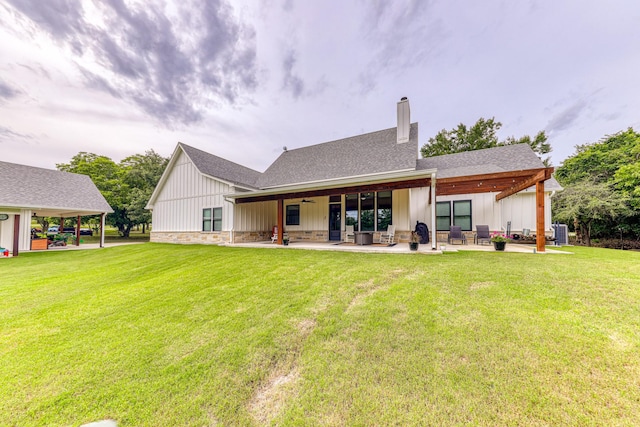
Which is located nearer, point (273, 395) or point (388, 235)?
point (273, 395)

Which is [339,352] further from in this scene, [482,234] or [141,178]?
[141,178]

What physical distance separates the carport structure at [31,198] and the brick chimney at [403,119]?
799 inches

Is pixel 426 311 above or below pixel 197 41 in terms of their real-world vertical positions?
below

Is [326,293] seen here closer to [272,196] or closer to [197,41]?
[272,196]

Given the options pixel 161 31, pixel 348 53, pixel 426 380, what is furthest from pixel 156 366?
pixel 348 53

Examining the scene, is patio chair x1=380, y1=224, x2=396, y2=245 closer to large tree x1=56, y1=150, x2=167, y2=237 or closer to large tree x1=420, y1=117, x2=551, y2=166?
large tree x1=420, y1=117, x2=551, y2=166

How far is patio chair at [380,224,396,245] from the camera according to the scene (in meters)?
10.3

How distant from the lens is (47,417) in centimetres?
205

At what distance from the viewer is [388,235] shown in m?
10.7

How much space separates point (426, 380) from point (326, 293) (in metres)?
2.30

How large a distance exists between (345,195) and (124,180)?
86.3ft

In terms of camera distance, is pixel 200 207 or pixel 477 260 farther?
pixel 200 207

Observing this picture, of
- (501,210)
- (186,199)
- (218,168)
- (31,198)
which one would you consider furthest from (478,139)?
(31,198)

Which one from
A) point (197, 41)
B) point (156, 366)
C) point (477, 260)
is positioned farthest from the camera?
point (197, 41)
